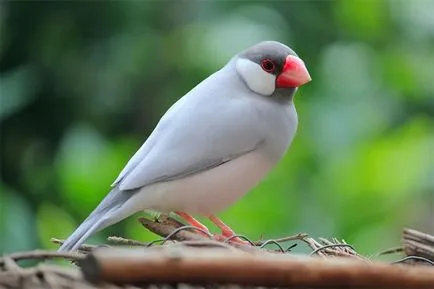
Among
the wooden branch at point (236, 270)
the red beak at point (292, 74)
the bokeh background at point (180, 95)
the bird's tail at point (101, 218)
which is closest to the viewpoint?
the wooden branch at point (236, 270)

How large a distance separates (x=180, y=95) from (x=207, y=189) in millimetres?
703

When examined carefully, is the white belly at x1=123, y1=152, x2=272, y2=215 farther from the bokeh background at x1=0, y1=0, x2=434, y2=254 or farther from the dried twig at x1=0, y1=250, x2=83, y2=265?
the bokeh background at x1=0, y1=0, x2=434, y2=254

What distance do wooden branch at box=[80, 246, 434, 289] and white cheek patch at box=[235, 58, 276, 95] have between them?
1.29ft

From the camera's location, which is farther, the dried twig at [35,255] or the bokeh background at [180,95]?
the bokeh background at [180,95]

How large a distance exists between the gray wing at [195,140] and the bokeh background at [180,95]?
583 millimetres

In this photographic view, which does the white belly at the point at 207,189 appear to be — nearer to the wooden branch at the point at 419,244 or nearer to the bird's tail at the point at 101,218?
Result: the bird's tail at the point at 101,218

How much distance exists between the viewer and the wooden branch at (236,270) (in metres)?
0.47

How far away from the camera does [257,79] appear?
2.88 ft

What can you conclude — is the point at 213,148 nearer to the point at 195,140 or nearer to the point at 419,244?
the point at 195,140

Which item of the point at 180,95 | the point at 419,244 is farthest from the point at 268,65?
the point at 180,95

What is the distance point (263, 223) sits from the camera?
1451mm

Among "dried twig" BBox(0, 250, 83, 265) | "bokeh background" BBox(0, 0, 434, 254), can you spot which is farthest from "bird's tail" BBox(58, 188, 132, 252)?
"bokeh background" BBox(0, 0, 434, 254)

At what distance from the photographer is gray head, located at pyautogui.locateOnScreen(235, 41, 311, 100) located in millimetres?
867

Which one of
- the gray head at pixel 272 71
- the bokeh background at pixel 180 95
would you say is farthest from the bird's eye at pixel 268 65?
the bokeh background at pixel 180 95
